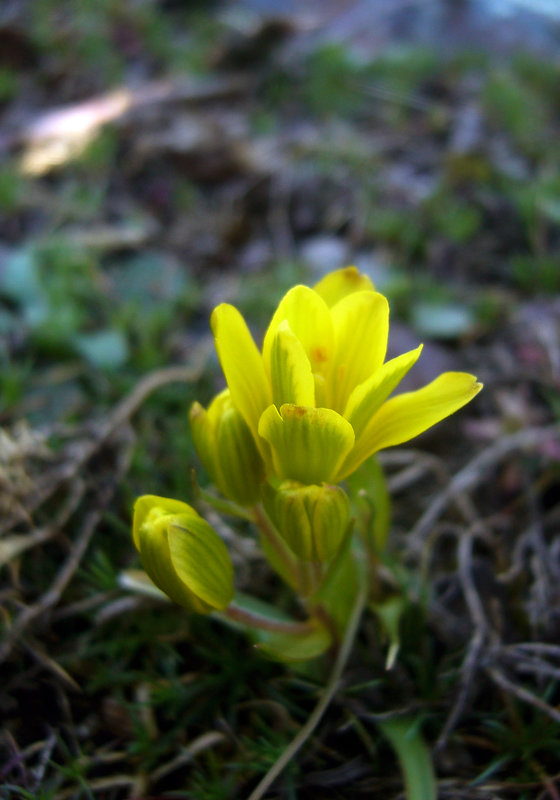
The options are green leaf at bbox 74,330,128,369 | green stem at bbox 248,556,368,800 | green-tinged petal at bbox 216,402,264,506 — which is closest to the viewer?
green-tinged petal at bbox 216,402,264,506

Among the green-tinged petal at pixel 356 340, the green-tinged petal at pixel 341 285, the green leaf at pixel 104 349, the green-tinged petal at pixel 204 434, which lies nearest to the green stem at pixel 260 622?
the green-tinged petal at pixel 204 434

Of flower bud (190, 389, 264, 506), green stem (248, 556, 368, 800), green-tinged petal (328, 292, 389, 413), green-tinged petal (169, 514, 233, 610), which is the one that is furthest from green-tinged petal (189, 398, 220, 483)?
green stem (248, 556, 368, 800)

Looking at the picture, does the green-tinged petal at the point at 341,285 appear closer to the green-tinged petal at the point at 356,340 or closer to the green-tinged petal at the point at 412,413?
the green-tinged petal at the point at 356,340

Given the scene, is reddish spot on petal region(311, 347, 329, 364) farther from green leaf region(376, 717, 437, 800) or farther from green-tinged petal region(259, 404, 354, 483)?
green leaf region(376, 717, 437, 800)

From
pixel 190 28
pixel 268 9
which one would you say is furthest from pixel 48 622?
pixel 268 9

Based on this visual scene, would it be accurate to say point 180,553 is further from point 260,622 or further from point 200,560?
point 260,622

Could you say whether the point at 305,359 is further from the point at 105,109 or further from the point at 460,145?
the point at 105,109

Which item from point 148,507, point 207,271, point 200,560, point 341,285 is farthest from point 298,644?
point 207,271
